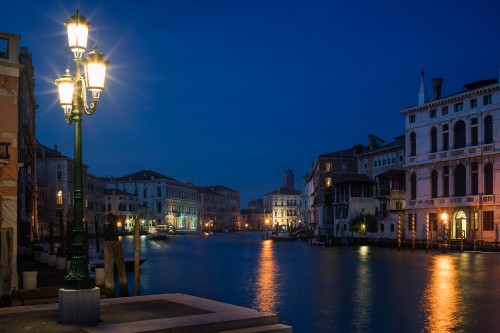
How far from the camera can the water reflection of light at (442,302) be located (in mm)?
13911

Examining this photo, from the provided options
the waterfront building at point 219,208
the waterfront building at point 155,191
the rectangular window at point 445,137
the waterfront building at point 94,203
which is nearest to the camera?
the rectangular window at point 445,137

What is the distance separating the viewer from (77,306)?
9023mm

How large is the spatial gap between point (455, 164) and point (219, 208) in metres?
124

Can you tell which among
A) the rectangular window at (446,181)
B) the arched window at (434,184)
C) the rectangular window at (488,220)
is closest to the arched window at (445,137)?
the rectangular window at (446,181)

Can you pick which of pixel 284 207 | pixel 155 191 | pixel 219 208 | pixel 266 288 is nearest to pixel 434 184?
pixel 266 288

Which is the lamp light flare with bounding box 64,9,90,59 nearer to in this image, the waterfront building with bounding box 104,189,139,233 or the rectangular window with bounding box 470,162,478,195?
the rectangular window with bounding box 470,162,478,195

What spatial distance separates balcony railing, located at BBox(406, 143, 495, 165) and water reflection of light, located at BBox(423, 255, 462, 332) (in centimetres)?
1862

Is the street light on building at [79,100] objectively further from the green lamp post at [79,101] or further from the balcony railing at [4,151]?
the balcony railing at [4,151]

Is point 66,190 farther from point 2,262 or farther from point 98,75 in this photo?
point 98,75

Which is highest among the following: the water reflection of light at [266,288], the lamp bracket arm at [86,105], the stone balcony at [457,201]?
the lamp bracket arm at [86,105]

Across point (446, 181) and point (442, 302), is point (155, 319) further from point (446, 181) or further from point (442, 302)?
point (446, 181)

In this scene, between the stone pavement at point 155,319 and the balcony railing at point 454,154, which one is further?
the balcony railing at point 454,154

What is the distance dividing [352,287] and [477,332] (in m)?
9.05

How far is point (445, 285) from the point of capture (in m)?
21.9
